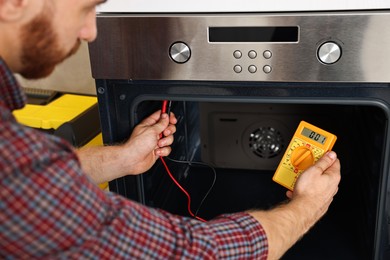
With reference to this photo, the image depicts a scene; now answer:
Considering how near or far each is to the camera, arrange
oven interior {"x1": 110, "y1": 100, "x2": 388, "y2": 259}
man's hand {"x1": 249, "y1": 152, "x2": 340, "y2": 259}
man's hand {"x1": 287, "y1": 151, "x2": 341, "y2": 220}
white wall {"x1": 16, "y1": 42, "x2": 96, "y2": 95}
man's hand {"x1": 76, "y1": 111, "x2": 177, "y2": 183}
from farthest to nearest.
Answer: white wall {"x1": 16, "y1": 42, "x2": 96, "y2": 95}
oven interior {"x1": 110, "y1": 100, "x2": 388, "y2": 259}
man's hand {"x1": 76, "y1": 111, "x2": 177, "y2": 183}
man's hand {"x1": 287, "y1": 151, "x2": 341, "y2": 220}
man's hand {"x1": 249, "y1": 152, "x2": 340, "y2": 259}

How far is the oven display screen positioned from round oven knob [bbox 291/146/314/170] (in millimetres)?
252

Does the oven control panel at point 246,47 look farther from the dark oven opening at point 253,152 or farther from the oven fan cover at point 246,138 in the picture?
the oven fan cover at point 246,138

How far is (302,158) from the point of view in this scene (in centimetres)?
105

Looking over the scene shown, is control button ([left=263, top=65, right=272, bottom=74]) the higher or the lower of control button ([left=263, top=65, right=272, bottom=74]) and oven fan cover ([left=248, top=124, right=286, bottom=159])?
the higher

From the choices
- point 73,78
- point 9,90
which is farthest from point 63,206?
point 73,78

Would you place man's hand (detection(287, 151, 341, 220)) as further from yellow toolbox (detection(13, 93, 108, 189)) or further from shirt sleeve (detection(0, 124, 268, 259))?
yellow toolbox (detection(13, 93, 108, 189))

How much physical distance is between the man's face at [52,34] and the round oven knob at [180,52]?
198mm

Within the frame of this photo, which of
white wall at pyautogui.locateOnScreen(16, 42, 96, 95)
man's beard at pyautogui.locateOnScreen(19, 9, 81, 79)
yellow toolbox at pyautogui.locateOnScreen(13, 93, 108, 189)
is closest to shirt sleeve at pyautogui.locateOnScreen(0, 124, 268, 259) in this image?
man's beard at pyautogui.locateOnScreen(19, 9, 81, 79)

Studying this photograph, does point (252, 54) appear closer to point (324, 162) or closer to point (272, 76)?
point (272, 76)

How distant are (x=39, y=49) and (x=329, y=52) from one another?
46cm

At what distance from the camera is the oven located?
876 millimetres

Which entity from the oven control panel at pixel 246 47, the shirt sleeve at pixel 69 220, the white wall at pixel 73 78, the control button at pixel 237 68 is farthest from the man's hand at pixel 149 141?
the white wall at pixel 73 78

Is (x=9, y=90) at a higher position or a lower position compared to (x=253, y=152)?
higher

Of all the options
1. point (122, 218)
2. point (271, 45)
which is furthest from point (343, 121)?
point (122, 218)
